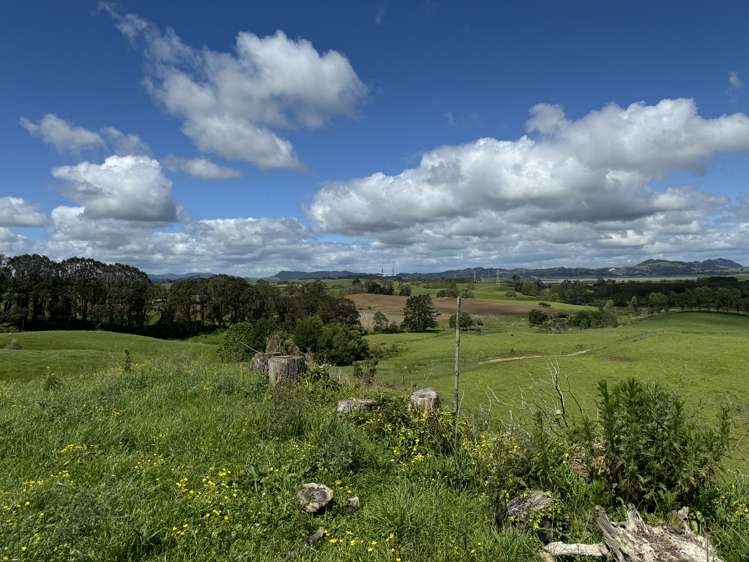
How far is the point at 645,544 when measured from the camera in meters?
3.69

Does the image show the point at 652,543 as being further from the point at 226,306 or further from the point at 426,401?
the point at 226,306

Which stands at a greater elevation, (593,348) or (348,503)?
(348,503)

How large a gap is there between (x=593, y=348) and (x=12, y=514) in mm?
69817

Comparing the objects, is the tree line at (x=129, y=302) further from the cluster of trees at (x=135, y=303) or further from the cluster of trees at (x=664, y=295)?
the cluster of trees at (x=664, y=295)

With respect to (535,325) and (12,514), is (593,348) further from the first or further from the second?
(12,514)

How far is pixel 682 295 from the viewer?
420ft

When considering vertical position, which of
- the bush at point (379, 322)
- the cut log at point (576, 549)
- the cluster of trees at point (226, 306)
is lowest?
the bush at point (379, 322)

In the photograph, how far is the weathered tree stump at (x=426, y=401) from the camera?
827 centimetres

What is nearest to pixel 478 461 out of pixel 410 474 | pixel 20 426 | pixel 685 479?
pixel 410 474

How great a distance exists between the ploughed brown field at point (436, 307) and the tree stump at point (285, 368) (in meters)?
97.2

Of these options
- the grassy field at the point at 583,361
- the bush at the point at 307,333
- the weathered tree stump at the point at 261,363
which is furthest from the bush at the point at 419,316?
the weathered tree stump at the point at 261,363

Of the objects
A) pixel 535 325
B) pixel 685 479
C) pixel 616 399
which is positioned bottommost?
pixel 535 325

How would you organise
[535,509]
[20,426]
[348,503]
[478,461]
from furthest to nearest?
[20,426] < [478,461] < [348,503] < [535,509]

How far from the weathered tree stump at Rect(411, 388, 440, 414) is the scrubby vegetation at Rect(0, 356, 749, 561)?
24 cm
